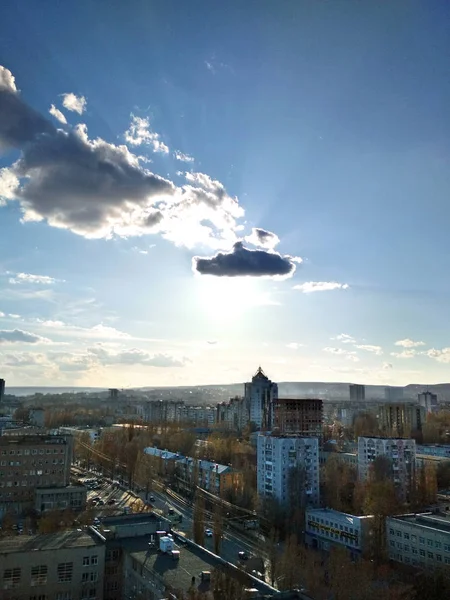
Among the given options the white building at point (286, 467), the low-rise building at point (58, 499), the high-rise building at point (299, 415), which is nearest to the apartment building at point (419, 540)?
the white building at point (286, 467)

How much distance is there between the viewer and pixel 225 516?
24.0 meters

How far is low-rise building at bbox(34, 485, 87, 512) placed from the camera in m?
22.0

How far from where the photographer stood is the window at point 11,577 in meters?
10.2

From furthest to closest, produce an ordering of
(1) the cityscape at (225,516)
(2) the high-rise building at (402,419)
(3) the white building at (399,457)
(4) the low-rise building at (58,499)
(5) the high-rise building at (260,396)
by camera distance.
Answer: (5) the high-rise building at (260,396), (2) the high-rise building at (402,419), (3) the white building at (399,457), (4) the low-rise building at (58,499), (1) the cityscape at (225,516)

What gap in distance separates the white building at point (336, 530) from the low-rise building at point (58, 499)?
9516 millimetres

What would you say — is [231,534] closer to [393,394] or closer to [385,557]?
[385,557]

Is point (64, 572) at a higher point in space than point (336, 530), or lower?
higher

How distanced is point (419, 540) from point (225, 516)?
9.49 metres

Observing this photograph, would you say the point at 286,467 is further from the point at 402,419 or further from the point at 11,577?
the point at 402,419

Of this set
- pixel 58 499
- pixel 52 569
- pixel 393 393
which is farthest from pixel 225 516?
pixel 393 393

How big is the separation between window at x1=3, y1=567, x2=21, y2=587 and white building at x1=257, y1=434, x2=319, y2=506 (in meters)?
15.9

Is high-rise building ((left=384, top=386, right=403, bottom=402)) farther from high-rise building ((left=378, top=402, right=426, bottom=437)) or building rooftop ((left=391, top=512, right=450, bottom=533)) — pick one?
building rooftop ((left=391, top=512, right=450, bottom=533))

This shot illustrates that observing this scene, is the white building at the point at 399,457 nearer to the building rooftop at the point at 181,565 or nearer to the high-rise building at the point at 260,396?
the building rooftop at the point at 181,565

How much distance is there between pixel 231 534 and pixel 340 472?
27.0 ft
